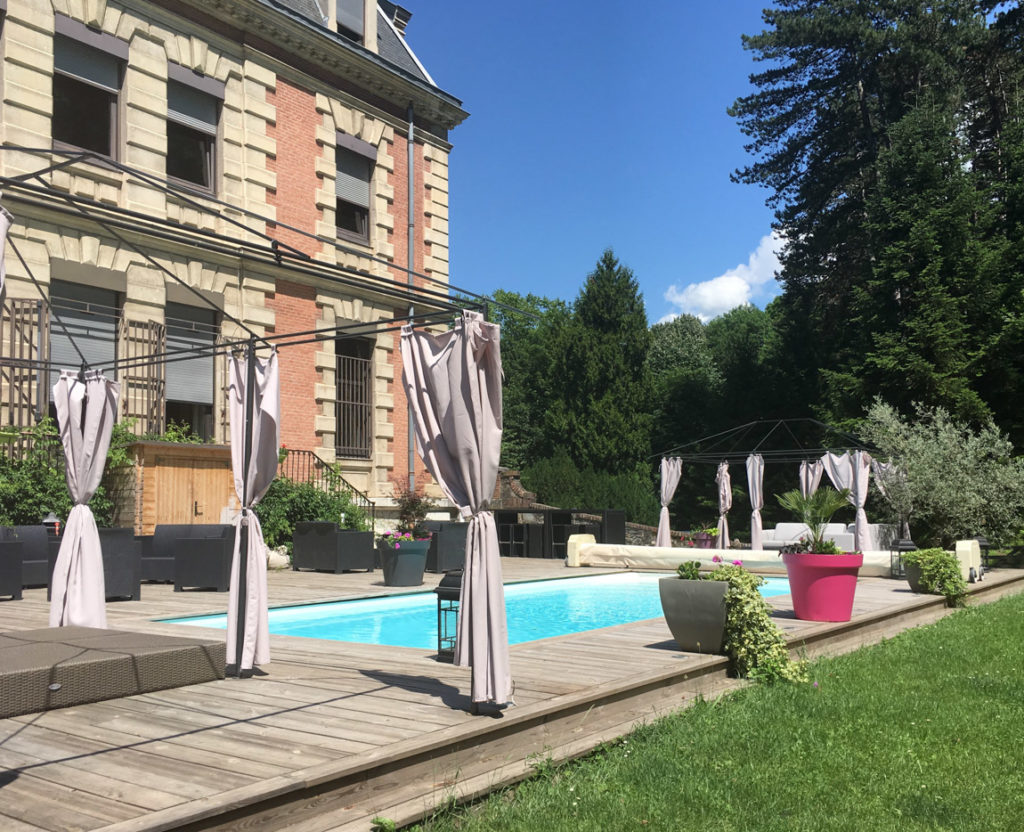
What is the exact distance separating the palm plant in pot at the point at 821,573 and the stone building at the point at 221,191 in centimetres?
611

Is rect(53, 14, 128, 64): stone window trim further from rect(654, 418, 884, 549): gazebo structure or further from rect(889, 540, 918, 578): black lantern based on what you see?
rect(889, 540, 918, 578): black lantern

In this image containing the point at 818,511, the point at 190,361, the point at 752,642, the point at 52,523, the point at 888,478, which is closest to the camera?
the point at 752,642

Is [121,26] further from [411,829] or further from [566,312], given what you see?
[566,312]

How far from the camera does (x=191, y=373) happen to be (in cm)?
1748

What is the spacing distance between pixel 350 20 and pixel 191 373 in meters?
9.27

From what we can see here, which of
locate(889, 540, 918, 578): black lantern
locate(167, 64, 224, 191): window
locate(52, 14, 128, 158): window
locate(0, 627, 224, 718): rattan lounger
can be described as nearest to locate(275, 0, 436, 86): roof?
locate(167, 64, 224, 191): window

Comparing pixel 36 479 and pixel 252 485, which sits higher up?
pixel 36 479

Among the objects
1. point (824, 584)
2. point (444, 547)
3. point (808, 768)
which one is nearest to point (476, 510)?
point (808, 768)

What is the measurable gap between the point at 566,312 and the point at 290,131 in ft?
120

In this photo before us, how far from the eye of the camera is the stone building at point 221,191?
14820 mm

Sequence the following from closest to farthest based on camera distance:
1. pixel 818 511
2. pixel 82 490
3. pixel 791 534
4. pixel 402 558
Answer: pixel 82 490, pixel 818 511, pixel 402 558, pixel 791 534

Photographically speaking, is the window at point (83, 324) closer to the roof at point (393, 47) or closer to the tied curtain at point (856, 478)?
the roof at point (393, 47)

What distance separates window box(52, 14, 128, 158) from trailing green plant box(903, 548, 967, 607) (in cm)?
1449

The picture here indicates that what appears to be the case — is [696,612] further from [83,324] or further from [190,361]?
[190,361]
